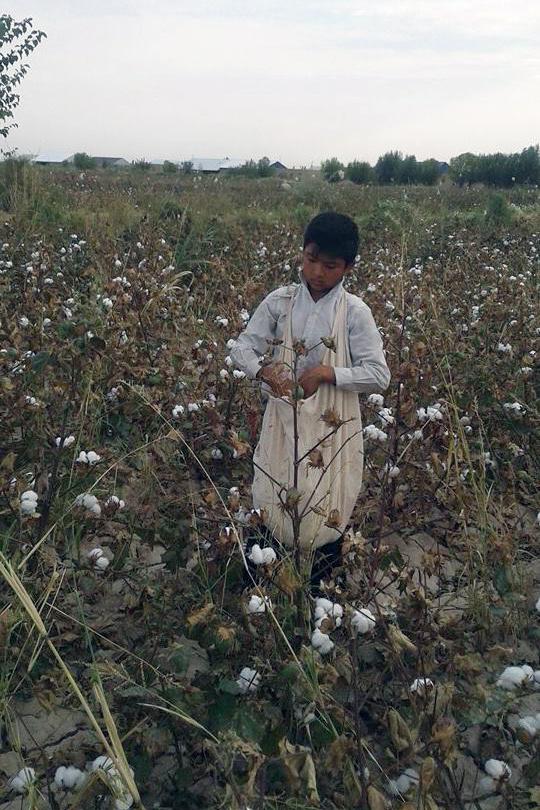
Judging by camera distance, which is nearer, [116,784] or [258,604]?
[116,784]

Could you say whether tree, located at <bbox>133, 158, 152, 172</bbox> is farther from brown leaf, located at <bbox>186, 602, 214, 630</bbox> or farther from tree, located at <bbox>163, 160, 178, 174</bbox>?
brown leaf, located at <bbox>186, 602, 214, 630</bbox>

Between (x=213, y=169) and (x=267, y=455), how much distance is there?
4041 cm

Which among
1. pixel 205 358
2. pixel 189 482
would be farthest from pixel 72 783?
pixel 205 358

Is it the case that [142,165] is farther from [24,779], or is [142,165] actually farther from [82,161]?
[24,779]

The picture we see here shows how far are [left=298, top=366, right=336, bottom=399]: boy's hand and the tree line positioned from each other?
2711 cm

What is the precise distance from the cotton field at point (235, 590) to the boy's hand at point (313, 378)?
0.92ft

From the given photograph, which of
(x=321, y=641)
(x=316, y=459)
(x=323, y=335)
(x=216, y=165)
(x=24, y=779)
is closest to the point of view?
(x=24, y=779)

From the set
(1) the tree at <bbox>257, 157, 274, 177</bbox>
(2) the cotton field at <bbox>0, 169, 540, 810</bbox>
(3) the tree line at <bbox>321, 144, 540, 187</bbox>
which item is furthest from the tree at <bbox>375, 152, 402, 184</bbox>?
(2) the cotton field at <bbox>0, 169, 540, 810</bbox>

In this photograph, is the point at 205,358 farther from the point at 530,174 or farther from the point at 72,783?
the point at 530,174

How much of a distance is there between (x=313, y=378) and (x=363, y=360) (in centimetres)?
22

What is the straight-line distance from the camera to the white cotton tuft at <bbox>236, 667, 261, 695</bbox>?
1.88m

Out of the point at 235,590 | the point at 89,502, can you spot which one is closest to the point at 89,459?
the point at 89,502

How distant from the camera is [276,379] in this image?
220 centimetres

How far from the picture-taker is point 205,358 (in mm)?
3969
